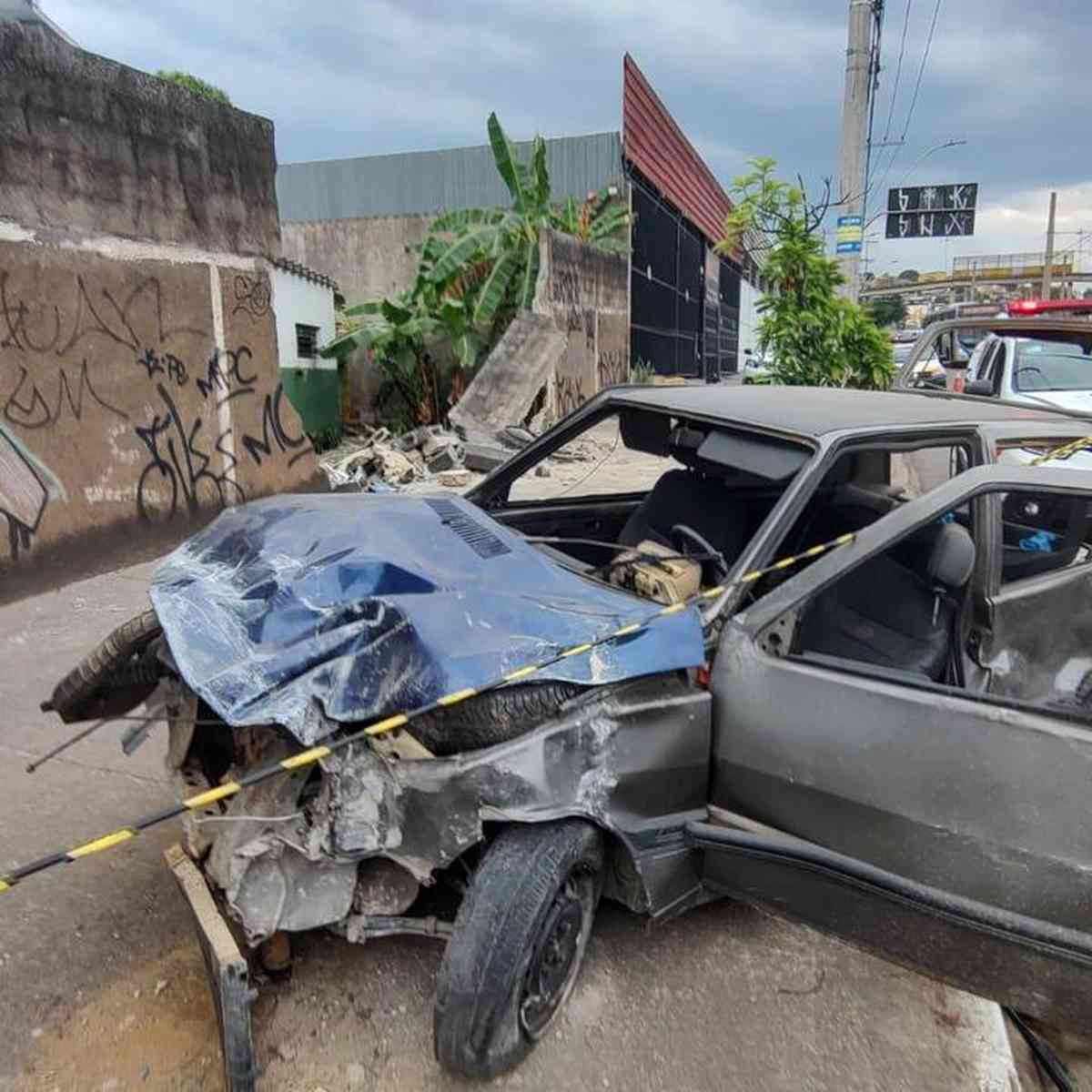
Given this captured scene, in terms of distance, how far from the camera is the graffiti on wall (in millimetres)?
5816

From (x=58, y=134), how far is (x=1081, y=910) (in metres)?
6.99

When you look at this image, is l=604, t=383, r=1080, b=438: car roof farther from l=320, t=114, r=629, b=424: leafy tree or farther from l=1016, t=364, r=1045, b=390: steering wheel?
l=320, t=114, r=629, b=424: leafy tree

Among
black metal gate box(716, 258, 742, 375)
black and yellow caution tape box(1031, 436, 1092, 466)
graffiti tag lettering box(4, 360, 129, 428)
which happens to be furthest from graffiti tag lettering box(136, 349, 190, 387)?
black metal gate box(716, 258, 742, 375)

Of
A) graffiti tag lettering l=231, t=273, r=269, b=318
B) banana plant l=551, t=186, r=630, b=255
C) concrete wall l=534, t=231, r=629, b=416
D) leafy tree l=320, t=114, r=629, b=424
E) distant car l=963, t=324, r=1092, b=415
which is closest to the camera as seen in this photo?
graffiti tag lettering l=231, t=273, r=269, b=318

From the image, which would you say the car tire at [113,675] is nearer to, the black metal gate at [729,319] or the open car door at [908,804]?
the open car door at [908,804]

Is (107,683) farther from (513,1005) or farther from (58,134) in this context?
(58,134)

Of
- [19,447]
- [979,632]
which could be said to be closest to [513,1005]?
[979,632]

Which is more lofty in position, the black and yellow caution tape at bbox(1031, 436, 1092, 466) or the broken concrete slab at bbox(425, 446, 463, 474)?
the black and yellow caution tape at bbox(1031, 436, 1092, 466)

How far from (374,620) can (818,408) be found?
5.80ft

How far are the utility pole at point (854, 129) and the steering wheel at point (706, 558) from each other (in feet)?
31.8

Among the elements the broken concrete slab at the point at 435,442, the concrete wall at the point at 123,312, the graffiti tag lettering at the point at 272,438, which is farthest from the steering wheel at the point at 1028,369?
the concrete wall at the point at 123,312

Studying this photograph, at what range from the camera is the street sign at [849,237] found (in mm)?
11812

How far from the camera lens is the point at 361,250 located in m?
19.0

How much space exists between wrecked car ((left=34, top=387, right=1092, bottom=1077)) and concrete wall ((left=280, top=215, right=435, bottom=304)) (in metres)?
16.9
